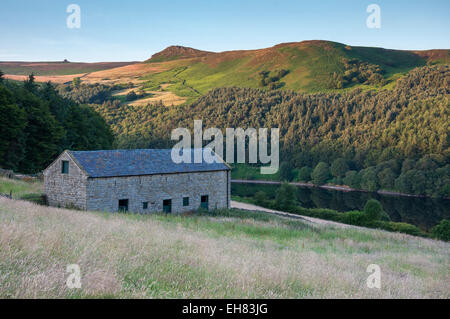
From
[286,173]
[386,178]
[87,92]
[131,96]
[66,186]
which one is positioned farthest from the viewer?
[131,96]

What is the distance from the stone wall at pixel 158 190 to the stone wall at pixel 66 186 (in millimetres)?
823

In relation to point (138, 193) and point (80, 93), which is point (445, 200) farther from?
point (80, 93)

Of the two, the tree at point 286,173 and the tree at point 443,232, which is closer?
the tree at point 443,232

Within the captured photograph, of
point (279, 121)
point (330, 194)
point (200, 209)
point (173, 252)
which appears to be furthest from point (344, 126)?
point (173, 252)

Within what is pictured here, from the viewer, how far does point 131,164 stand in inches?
1326

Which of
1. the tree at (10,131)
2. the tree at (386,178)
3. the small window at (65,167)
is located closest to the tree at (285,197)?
the small window at (65,167)

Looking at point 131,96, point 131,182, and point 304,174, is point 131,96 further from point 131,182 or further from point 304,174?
point 131,182

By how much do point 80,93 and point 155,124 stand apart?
5162 cm

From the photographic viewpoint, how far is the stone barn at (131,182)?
30.8 metres

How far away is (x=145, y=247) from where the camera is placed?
9641 millimetres

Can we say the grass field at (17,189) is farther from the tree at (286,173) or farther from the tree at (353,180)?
the tree at (286,173)

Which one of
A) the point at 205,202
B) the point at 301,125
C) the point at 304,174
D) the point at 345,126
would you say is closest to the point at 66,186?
the point at 205,202

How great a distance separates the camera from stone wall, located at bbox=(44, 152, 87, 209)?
3052 centimetres

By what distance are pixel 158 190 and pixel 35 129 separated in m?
26.7
